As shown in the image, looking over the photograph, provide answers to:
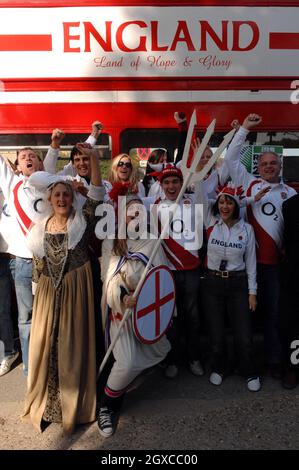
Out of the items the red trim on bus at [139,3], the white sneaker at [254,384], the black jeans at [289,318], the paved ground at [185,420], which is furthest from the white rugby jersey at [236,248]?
the red trim on bus at [139,3]

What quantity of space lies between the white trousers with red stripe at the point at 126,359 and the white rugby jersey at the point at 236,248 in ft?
3.07

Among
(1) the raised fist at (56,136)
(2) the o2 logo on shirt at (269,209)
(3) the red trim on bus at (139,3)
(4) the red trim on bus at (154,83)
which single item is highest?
(3) the red trim on bus at (139,3)

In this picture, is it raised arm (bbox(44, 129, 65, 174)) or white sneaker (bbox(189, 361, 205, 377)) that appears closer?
raised arm (bbox(44, 129, 65, 174))

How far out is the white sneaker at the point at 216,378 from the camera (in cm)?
337

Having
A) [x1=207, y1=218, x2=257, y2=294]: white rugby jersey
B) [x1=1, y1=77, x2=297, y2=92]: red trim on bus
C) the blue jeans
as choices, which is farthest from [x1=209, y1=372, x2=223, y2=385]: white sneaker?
[x1=1, y1=77, x2=297, y2=92]: red trim on bus

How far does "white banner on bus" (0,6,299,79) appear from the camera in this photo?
3.87 metres

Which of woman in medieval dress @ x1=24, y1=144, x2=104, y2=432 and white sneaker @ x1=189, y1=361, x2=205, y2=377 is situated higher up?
woman in medieval dress @ x1=24, y1=144, x2=104, y2=432

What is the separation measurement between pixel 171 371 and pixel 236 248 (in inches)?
48.1

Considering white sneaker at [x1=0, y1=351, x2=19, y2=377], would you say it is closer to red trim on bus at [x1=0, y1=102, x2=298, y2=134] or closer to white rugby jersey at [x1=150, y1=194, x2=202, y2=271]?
white rugby jersey at [x1=150, y1=194, x2=202, y2=271]

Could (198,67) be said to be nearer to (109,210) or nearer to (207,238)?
(207,238)

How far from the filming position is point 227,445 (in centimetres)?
264

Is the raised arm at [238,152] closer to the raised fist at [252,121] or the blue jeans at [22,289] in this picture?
the raised fist at [252,121]

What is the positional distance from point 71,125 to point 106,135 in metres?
0.35

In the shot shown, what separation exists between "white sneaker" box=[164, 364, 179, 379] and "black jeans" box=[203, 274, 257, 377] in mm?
340
